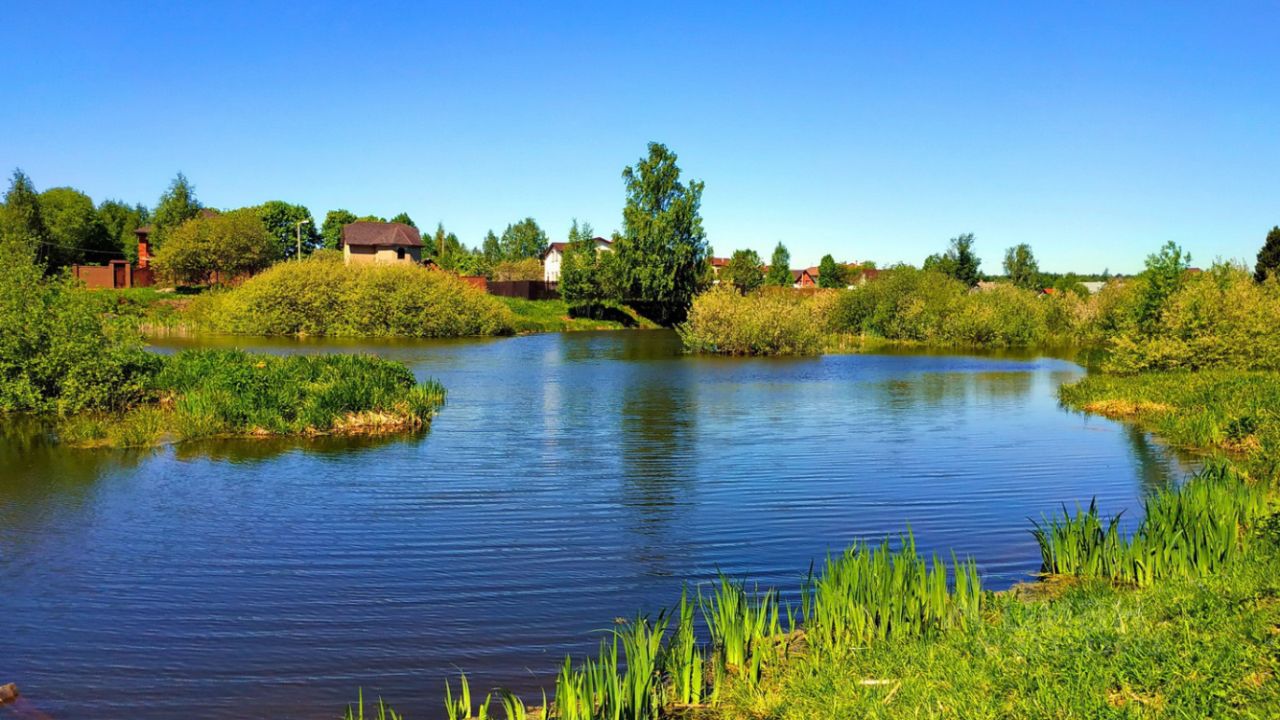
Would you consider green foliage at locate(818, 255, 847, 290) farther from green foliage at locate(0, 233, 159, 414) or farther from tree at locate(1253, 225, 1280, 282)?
green foliage at locate(0, 233, 159, 414)

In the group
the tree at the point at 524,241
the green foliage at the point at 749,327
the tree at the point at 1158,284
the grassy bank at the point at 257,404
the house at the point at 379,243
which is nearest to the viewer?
the grassy bank at the point at 257,404

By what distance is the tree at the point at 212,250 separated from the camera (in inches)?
3322

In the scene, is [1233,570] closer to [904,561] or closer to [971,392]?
[904,561]

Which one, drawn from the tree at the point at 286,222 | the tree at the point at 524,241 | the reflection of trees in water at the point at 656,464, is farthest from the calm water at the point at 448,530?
the tree at the point at 524,241

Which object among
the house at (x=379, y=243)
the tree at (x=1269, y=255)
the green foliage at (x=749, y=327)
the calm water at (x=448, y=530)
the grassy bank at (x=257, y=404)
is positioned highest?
the house at (x=379, y=243)

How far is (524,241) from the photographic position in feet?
580

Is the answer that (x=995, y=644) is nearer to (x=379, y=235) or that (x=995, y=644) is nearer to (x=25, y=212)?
(x=25, y=212)

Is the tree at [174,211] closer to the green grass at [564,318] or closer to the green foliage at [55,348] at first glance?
the green grass at [564,318]

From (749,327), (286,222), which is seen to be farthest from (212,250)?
(749,327)

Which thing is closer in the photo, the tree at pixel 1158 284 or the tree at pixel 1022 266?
the tree at pixel 1158 284

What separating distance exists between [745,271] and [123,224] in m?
80.2

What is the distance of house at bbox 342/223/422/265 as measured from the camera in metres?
116

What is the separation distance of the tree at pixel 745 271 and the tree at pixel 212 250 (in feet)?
182

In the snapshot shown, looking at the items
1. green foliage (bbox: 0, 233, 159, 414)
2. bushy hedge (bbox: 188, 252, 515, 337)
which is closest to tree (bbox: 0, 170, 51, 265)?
bushy hedge (bbox: 188, 252, 515, 337)
